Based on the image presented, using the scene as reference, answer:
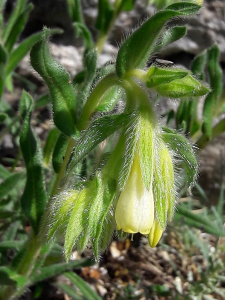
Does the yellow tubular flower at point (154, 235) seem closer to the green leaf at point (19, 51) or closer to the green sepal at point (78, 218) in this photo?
the green sepal at point (78, 218)

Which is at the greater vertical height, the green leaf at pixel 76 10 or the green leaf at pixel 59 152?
the green leaf at pixel 76 10

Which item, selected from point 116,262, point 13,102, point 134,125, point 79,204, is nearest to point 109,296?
point 116,262

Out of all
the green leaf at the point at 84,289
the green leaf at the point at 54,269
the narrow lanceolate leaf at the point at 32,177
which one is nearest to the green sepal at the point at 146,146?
the narrow lanceolate leaf at the point at 32,177

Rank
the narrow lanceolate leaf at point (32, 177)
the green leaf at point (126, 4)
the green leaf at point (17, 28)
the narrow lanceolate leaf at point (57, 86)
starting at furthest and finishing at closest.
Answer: the green leaf at point (126, 4) < the green leaf at point (17, 28) < the narrow lanceolate leaf at point (32, 177) < the narrow lanceolate leaf at point (57, 86)

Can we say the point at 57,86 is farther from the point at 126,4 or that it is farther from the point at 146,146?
the point at 126,4

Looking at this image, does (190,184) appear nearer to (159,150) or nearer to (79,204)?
(159,150)

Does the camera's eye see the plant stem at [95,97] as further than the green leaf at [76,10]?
No
